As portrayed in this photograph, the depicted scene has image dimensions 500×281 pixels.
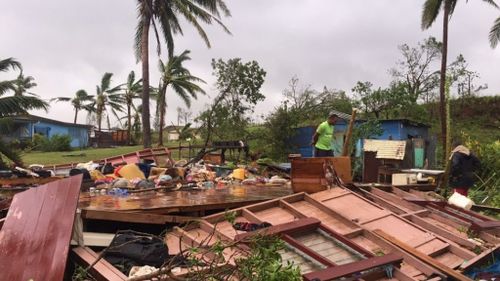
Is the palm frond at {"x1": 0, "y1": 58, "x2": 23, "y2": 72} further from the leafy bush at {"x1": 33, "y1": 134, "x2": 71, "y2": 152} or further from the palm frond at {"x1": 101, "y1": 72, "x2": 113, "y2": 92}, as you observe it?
the palm frond at {"x1": 101, "y1": 72, "x2": 113, "y2": 92}

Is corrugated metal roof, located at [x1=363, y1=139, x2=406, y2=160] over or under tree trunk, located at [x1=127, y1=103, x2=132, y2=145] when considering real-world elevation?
under

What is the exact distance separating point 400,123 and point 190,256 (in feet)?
46.8

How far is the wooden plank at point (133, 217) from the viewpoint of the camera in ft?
17.3

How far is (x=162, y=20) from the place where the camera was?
20.0m

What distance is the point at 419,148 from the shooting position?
1627 centimetres

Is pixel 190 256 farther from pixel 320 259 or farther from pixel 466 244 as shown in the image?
pixel 466 244

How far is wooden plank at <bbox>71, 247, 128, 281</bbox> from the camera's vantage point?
159 inches

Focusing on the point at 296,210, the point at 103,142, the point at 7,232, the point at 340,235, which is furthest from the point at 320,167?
the point at 103,142

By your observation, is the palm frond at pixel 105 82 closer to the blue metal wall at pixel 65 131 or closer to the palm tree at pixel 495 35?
the blue metal wall at pixel 65 131

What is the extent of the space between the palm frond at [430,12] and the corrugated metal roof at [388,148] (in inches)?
255

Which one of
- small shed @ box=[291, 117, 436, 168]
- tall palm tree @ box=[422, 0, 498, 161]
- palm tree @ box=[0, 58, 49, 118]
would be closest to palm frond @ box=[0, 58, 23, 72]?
palm tree @ box=[0, 58, 49, 118]

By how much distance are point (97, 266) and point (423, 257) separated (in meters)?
3.45

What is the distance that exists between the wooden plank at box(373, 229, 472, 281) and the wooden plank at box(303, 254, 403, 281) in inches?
19.5

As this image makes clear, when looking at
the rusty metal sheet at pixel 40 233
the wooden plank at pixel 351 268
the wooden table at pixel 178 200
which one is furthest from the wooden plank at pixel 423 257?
the rusty metal sheet at pixel 40 233
